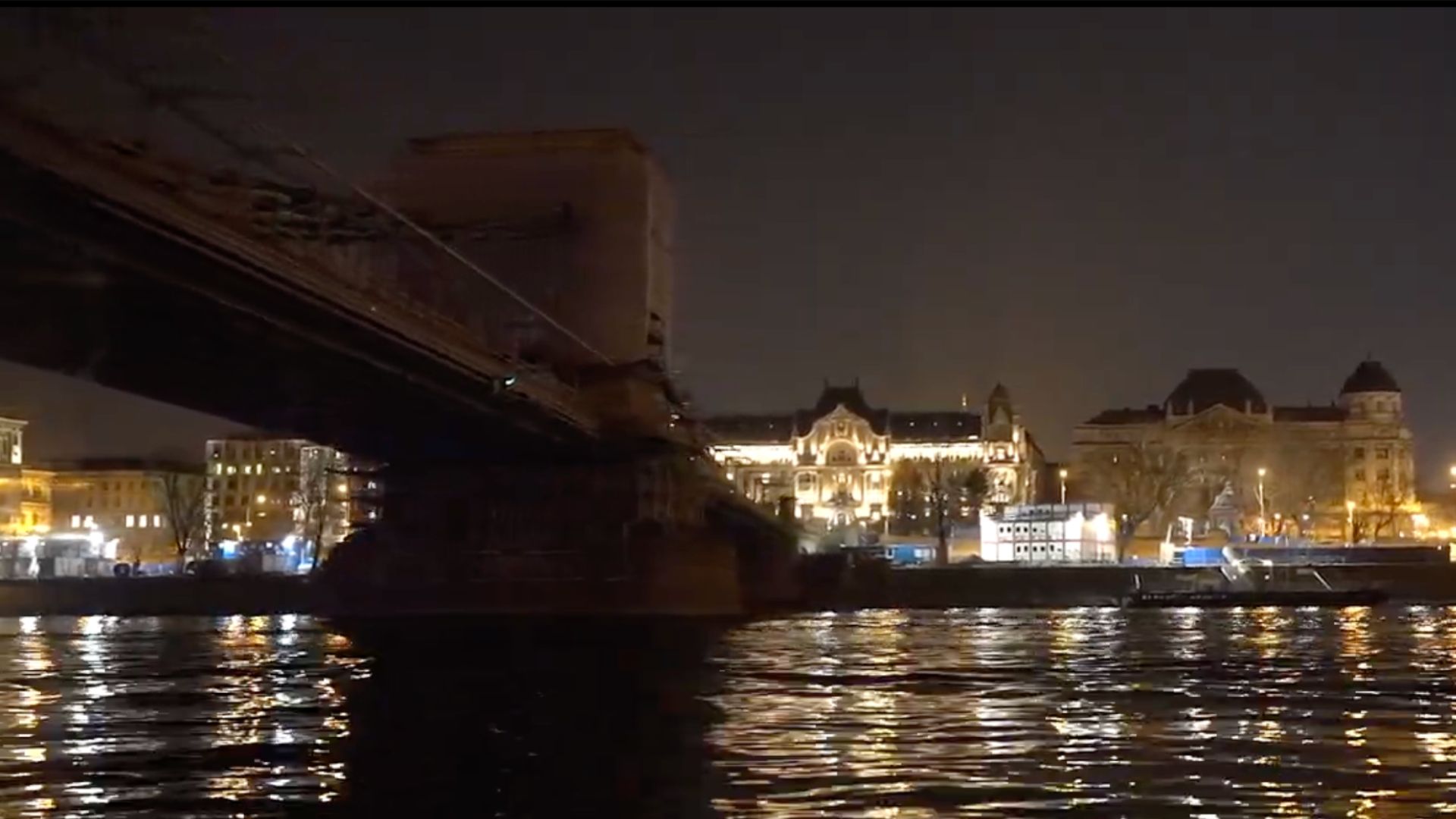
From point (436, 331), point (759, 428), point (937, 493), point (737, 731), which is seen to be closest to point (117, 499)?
point (759, 428)

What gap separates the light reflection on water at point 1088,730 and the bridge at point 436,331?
9668mm

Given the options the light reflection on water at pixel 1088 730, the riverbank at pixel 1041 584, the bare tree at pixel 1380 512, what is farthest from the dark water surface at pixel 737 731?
the bare tree at pixel 1380 512

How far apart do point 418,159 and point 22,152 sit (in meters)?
46.2

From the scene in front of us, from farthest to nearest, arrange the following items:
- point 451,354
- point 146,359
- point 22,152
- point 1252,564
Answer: point 1252,564 → point 451,354 → point 146,359 → point 22,152

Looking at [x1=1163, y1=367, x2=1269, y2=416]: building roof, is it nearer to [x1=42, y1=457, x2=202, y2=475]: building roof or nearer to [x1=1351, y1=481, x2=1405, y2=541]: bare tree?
[x1=1351, y1=481, x2=1405, y2=541]: bare tree

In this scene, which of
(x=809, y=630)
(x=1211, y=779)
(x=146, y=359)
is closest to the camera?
(x=1211, y=779)

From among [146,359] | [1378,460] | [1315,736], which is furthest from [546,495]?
[1378,460]

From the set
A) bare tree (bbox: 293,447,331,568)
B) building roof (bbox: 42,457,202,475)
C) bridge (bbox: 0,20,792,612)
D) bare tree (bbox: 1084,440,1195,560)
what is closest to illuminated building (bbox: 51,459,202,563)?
building roof (bbox: 42,457,202,475)

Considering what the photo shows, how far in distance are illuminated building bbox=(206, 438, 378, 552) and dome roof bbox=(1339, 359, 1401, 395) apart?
88972mm

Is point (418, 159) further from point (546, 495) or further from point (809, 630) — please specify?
point (809, 630)

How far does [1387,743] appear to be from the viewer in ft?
57.9

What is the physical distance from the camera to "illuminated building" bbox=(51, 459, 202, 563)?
129875mm

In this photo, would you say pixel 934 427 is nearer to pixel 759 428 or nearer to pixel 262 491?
pixel 759 428

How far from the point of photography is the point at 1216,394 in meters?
158
